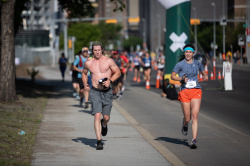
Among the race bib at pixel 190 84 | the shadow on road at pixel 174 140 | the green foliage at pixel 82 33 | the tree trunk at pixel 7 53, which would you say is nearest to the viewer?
the race bib at pixel 190 84

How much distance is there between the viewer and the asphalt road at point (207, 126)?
873cm

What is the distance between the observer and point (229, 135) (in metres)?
11.1

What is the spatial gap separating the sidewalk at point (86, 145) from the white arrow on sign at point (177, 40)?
11.0 metres

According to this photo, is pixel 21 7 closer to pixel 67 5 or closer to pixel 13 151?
pixel 67 5

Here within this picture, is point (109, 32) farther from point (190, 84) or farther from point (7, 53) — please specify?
point (190, 84)

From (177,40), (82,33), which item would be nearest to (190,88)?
(177,40)

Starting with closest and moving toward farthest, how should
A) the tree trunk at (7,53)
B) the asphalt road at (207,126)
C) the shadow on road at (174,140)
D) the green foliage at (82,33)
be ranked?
1. the asphalt road at (207,126)
2. the shadow on road at (174,140)
3. the tree trunk at (7,53)
4. the green foliage at (82,33)

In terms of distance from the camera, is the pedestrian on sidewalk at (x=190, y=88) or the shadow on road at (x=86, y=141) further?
the shadow on road at (x=86, y=141)

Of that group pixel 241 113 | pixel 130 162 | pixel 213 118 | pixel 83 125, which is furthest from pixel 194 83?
pixel 241 113

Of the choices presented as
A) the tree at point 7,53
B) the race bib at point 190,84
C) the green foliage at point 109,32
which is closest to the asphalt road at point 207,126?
the race bib at point 190,84

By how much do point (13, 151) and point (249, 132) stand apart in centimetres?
536

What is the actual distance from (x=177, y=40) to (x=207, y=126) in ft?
40.9

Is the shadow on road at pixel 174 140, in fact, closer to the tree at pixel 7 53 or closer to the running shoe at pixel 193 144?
the running shoe at pixel 193 144

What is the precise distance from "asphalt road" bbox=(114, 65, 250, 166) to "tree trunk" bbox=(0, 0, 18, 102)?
11.5ft
